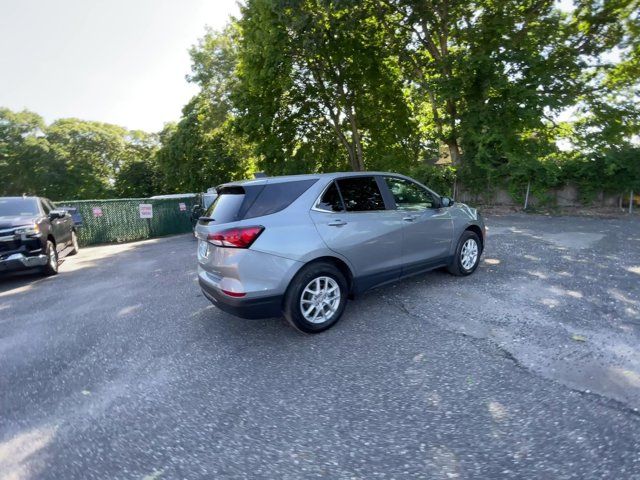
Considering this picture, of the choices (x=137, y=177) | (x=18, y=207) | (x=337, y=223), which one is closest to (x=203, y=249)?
(x=337, y=223)

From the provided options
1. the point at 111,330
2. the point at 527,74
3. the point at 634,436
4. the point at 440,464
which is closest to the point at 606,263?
the point at 634,436

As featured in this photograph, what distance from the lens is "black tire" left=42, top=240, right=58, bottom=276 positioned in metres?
7.73

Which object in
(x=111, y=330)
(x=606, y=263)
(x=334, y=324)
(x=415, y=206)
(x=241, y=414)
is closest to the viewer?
(x=241, y=414)

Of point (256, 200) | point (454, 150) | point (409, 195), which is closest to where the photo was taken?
point (256, 200)

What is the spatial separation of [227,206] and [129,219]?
13.0 metres

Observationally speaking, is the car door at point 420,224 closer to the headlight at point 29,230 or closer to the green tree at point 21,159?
the headlight at point 29,230

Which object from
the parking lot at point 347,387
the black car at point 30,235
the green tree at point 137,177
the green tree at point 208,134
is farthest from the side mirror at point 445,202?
the green tree at point 137,177

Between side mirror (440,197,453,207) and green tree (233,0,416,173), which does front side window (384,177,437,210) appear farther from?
green tree (233,0,416,173)

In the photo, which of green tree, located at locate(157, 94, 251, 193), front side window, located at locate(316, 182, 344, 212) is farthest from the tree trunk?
green tree, located at locate(157, 94, 251, 193)

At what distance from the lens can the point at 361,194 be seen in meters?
4.55

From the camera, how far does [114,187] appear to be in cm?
4094

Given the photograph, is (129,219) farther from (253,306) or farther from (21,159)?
(21,159)

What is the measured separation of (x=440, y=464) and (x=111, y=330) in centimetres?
409

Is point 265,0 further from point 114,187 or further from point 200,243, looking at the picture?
point 114,187
